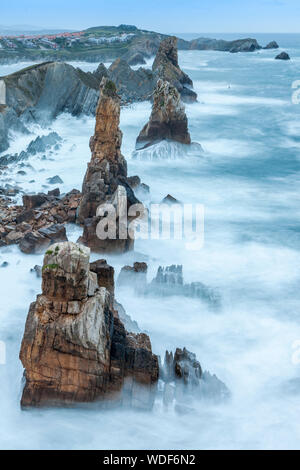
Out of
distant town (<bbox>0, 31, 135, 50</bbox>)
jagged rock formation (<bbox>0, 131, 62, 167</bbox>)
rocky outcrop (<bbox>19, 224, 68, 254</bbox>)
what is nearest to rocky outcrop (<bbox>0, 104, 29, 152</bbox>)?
jagged rock formation (<bbox>0, 131, 62, 167</bbox>)

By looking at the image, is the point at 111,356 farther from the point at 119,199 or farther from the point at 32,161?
the point at 32,161

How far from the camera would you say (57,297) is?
996cm

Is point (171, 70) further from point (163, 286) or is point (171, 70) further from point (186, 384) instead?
point (186, 384)

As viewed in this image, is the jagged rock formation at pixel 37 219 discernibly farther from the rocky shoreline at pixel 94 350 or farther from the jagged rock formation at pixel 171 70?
the jagged rock formation at pixel 171 70

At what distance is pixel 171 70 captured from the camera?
5297cm

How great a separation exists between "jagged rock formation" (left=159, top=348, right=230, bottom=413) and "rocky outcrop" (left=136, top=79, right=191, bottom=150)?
21967 mm

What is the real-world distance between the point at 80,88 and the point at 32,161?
52.7 ft

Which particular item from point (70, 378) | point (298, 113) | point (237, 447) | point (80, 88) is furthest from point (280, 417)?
point (298, 113)

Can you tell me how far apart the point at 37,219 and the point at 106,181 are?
297 cm

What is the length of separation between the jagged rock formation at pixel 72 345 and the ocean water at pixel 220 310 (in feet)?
1.37

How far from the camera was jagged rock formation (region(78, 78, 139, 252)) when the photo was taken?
1719 centimetres

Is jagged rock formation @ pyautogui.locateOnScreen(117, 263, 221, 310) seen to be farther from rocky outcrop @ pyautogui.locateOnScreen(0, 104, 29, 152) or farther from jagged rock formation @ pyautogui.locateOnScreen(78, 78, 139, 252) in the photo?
rocky outcrop @ pyautogui.locateOnScreen(0, 104, 29, 152)

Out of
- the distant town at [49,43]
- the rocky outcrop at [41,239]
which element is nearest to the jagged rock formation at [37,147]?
the rocky outcrop at [41,239]

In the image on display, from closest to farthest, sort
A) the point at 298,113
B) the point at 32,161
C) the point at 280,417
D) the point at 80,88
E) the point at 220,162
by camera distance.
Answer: the point at 280,417
the point at 32,161
the point at 220,162
the point at 80,88
the point at 298,113
